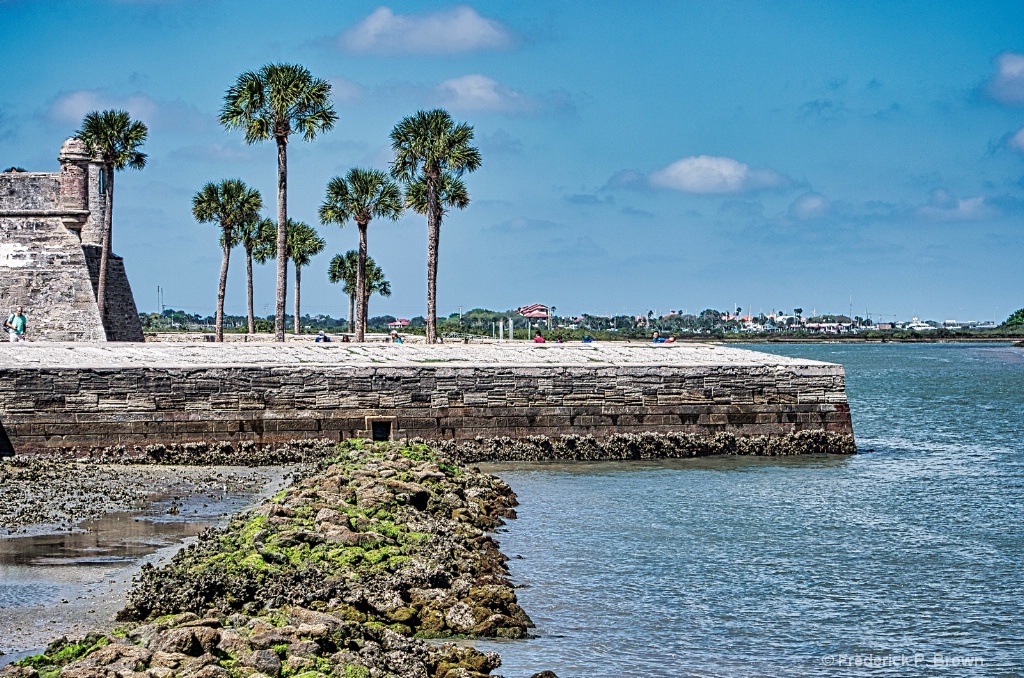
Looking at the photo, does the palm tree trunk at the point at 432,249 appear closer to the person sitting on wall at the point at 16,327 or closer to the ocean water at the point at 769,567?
the person sitting on wall at the point at 16,327

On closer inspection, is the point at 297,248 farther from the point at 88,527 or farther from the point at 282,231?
the point at 88,527

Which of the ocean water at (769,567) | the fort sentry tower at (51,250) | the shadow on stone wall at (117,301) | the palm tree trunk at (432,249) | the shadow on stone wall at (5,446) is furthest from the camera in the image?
the palm tree trunk at (432,249)

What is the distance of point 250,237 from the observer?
6419 cm

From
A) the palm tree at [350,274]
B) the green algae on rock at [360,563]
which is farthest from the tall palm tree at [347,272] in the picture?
the green algae on rock at [360,563]

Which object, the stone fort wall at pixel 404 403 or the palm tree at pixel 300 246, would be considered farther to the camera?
the palm tree at pixel 300 246

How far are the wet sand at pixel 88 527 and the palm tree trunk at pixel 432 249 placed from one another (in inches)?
959

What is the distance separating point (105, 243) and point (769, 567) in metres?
28.0

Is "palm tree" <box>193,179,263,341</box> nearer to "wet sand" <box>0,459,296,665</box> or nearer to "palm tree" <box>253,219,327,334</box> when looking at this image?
"palm tree" <box>253,219,327,334</box>

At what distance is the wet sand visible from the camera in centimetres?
975

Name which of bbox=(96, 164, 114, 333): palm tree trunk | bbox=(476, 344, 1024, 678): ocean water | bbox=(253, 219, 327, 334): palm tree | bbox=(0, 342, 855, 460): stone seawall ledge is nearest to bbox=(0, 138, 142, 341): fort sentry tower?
bbox=(96, 164, 114, 333): palm tree trunk

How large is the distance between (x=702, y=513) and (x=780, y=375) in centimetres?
706

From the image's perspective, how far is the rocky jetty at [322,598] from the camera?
770 centimetres

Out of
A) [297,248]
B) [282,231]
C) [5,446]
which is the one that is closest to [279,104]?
[282,231]

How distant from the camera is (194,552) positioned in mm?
11516
